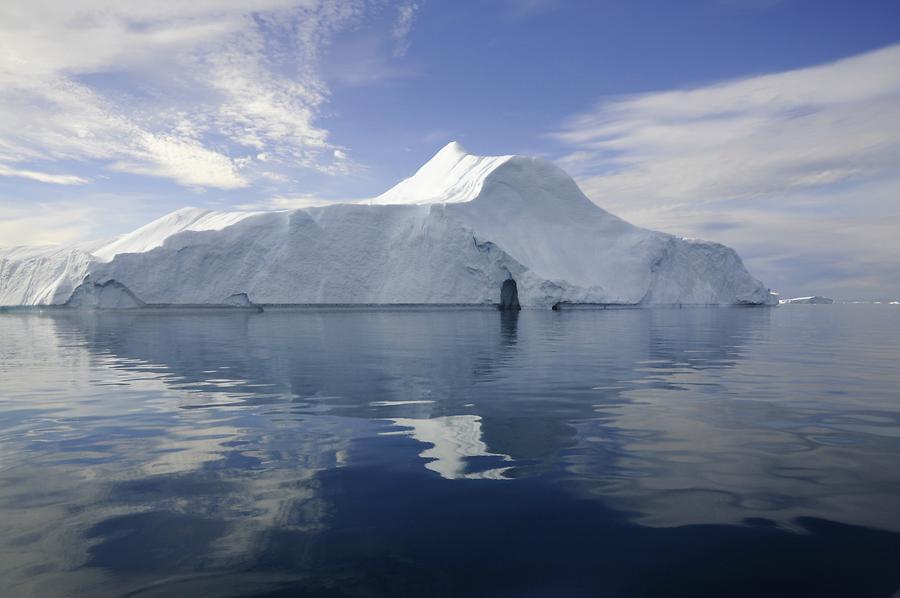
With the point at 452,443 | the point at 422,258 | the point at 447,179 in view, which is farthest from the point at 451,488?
the point at 447,179

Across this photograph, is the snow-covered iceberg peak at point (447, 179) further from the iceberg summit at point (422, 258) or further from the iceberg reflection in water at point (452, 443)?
the iceberg reflection in water at point (452, 443)

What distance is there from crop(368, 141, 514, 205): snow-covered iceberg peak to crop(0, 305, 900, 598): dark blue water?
39603 millimetres

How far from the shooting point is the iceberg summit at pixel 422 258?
140 ft

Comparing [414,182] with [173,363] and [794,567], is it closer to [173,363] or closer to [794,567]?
[173,363]

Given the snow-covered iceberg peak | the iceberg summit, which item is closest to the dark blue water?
the iceberg summit

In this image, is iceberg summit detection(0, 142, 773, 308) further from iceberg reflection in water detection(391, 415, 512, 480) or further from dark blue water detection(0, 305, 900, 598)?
iceberg reflection in water detection(391, 415, 512, 480)

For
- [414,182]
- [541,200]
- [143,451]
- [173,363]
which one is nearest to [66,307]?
[414,182]

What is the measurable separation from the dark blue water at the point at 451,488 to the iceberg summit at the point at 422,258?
34.6 m

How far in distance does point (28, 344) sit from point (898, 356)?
21.1 metres

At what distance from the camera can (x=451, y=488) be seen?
3.90m

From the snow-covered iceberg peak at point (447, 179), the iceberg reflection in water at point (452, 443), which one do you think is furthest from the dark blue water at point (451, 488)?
the snow-covered iceberg peak at point (447, 179)

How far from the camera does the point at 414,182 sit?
57.9 m

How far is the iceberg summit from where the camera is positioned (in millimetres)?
42781

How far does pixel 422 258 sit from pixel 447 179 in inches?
450
